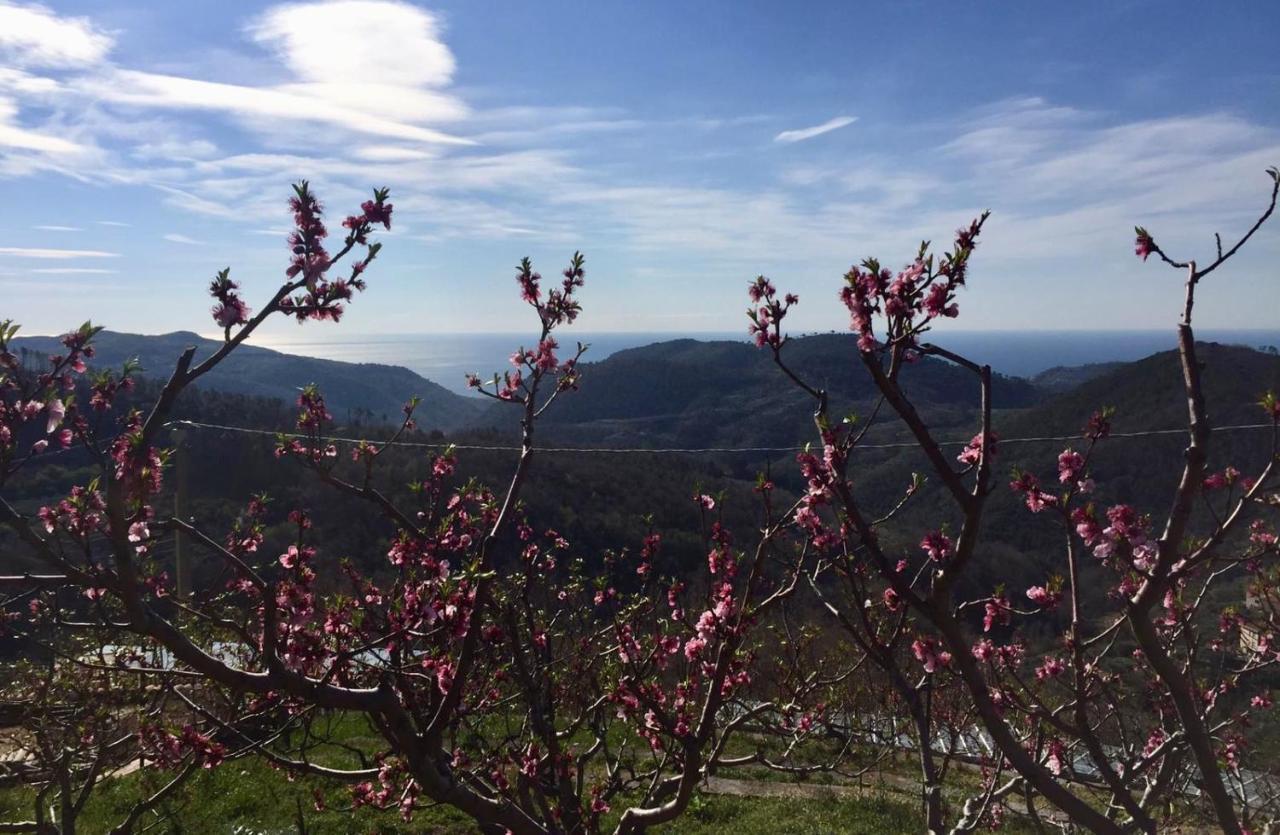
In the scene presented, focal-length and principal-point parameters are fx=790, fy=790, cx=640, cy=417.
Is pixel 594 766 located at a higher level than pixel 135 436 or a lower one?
lower

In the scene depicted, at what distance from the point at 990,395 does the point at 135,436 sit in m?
2.36

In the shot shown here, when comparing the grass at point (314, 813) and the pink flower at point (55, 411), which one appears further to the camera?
the grass at point (314, 813)

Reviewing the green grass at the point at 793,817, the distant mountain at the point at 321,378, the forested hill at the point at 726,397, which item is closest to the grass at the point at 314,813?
the green grass at the point at 793,817

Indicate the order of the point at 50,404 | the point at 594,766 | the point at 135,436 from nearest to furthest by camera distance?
the point at 135,436
the point at 50,404
the point at 594,766

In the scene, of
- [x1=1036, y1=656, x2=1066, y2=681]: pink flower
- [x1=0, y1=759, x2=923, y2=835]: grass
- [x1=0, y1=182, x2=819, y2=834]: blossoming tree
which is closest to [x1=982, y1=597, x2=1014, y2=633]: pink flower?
[x1=0, y1=182, x2=819, y2=834]: blossoming tree

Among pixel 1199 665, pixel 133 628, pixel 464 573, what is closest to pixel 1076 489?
pixel 464 573

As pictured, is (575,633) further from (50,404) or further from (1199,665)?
(1199,665)

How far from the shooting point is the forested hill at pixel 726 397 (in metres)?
65.3

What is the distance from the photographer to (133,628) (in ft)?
6.34

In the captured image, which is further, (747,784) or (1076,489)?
(747,784)

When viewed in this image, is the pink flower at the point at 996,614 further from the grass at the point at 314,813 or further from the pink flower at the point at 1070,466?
the grass at the point at 314,813

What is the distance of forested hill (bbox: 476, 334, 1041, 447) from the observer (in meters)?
65.3

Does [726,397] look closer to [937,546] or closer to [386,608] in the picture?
[386,608]

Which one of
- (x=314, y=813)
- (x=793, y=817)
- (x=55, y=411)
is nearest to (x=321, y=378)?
(x=314, y=813)
